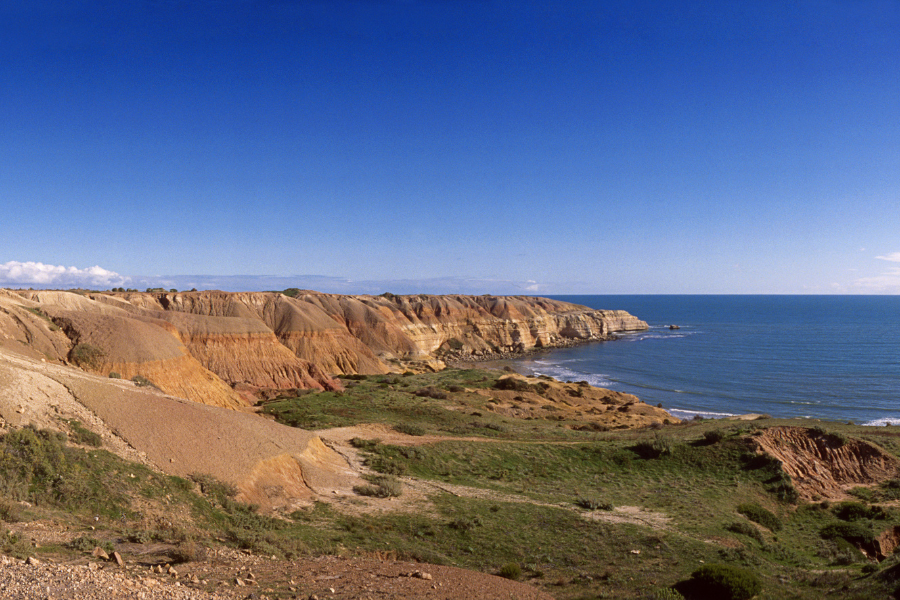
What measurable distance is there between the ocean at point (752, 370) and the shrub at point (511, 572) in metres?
51.7

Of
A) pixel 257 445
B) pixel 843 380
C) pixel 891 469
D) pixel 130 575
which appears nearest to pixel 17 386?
pixel 257 445

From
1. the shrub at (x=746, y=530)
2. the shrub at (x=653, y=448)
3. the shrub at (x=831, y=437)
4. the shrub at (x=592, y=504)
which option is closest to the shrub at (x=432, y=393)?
the shrub at (x=653, y=448)

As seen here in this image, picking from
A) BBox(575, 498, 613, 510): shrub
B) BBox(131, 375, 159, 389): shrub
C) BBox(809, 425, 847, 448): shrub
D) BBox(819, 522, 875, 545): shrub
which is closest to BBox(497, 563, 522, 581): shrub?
BBox(575, 498, 613, 510): shrub

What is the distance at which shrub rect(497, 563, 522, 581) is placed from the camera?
567 inches

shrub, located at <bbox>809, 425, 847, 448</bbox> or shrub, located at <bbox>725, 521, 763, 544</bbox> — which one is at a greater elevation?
shrub, located at <bbox>809, 425, 847, 448</bbox>

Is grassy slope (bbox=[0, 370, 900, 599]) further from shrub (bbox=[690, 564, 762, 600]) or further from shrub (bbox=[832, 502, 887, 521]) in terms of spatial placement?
shrub (bbox=[690, 564, 762, 600])

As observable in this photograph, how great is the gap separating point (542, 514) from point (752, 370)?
3174 inches

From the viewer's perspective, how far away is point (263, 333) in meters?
63.5

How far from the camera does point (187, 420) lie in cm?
2105

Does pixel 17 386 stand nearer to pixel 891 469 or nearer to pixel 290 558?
pixel 290 558

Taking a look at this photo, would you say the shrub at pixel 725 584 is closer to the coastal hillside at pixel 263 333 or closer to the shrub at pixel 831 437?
the shrub at pixel 831 437

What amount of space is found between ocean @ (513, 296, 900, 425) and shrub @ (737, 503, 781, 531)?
124 ft

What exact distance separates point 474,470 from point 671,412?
4275 cm

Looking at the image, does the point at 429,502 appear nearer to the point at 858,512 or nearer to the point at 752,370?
the point at 858,512
